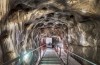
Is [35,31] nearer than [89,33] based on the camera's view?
No

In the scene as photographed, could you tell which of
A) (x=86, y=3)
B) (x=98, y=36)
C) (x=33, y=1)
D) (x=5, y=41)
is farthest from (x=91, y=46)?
(x=5, y=41)

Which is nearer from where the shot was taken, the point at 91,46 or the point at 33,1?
the point at 33,1

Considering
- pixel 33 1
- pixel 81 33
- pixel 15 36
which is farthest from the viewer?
pixel 81 33

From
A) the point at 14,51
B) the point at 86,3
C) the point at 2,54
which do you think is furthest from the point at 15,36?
the point at 86,3

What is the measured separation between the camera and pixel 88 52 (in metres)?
A: 10.7

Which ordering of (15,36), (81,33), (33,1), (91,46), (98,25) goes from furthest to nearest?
(81,33), (91,46), (98,25), (15,36), (33,1)

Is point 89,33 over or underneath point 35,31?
underneath

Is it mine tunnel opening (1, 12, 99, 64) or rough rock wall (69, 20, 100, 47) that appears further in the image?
rough rock wall (69, 20, 100, 47)

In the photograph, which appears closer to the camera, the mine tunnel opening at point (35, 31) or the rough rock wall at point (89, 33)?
the mine tunnel opening at point (35, 31)

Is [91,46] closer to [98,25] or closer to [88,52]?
[88,52]

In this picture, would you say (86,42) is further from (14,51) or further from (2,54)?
(2,54)

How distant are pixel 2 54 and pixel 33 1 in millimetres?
2377

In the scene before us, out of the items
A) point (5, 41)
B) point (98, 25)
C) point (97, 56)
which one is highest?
point (98, 25)

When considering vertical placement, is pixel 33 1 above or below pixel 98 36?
above
